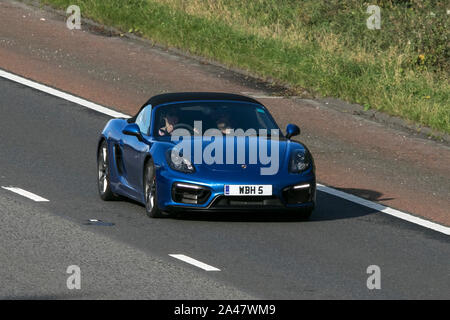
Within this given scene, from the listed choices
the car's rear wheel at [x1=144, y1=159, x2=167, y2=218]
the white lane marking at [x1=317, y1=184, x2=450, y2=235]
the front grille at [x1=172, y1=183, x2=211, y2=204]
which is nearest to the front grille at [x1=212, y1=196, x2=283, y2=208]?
the front grille at [x1=172, y1=183, x2=211, y2=204]

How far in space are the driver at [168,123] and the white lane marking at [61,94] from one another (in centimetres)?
590

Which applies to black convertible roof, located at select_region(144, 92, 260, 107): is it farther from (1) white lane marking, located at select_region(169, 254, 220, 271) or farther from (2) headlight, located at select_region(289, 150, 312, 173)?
(1) white lane marking, located at select_region(169, 254, 220, 271)

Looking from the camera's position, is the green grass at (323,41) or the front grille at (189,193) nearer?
the front grille at (189,193)

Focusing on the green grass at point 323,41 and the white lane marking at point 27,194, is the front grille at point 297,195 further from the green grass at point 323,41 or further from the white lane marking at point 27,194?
the green grass at point 323,41

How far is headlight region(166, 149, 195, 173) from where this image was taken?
14734 mm

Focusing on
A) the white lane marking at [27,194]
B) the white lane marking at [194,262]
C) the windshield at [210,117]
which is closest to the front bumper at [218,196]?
the windshield at [210,117]

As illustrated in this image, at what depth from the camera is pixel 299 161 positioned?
49.4ft

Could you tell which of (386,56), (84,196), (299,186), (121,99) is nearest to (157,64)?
(121,99)

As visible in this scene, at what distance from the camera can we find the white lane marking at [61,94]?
22.1 m

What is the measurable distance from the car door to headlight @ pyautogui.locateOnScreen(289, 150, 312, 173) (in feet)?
5.53

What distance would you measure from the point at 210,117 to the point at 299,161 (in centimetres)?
144

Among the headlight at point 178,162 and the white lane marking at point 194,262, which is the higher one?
the headlight at point 178,162

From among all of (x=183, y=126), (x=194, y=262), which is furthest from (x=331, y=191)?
(x=194, y=262)

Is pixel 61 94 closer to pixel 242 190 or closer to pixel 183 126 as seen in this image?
pixel 183 126
